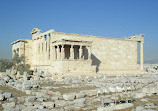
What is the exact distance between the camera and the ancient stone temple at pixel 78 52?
26391mm

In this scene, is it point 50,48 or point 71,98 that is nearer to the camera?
point 71,98

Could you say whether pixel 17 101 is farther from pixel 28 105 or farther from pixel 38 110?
pixel 38 110

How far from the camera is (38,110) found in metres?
7.40

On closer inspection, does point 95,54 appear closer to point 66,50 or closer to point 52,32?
point 66,50

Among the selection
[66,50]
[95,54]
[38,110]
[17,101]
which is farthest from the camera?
[95,54]

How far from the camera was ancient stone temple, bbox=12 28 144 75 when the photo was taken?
26391mm

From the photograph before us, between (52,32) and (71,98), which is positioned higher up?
(52,32)

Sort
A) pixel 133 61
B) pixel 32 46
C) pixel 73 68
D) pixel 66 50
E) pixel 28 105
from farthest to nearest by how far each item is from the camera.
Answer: pixel 133 61 → pixel 32 46 → pixel 66 50 → pixel 73 68 → pixel 28 105

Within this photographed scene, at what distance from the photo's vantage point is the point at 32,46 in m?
35.7

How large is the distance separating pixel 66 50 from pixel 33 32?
8325 millimetres

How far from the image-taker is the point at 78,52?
31297 mm

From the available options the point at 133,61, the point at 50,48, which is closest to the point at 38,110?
the point at 50,48

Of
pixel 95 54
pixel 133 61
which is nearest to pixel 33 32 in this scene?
pixel 95 54

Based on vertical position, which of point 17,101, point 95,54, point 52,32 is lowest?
point 17,101
